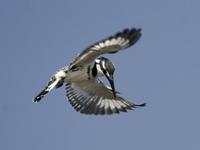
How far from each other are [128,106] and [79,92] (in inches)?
44.0

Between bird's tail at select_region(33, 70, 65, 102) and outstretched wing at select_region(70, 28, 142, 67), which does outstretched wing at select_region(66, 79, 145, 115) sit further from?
outstretched wing at select_region(70, 28, 142, 67)

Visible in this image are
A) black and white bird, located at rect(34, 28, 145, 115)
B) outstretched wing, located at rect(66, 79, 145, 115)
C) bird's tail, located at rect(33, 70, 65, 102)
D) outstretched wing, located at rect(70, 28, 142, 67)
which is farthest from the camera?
outstretched wing, located at rect(66, 79, 145, 115)

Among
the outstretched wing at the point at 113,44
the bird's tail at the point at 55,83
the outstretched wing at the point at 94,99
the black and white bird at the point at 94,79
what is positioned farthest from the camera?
the outstretched wing at the point at 94,99

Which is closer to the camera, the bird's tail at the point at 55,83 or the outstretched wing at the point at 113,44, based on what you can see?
the outstretched wing at the point at 113,44

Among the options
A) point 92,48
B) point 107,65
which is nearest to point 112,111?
point 107,65

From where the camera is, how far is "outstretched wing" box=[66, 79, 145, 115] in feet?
44.2

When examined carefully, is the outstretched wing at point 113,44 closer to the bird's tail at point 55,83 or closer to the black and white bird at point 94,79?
the black and white bird at point 94,79

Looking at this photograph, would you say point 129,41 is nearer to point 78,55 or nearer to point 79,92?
point 78,55

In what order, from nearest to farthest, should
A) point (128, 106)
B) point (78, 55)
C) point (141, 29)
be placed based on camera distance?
point (141, 29), point (78, 55), point (128, 106)

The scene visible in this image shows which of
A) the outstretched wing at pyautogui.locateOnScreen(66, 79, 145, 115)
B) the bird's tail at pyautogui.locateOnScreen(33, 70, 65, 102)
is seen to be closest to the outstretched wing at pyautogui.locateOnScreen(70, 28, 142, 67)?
the bird's tail at pyautogui.locateOnScreen(33, 70, 65, 102)

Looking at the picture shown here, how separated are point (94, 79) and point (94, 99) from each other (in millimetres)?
737

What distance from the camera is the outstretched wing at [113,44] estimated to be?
416 inches

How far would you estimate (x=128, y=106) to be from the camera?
13297 mm

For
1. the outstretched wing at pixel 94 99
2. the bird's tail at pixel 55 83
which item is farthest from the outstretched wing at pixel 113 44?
the outstretched wing at pixel 94 99
